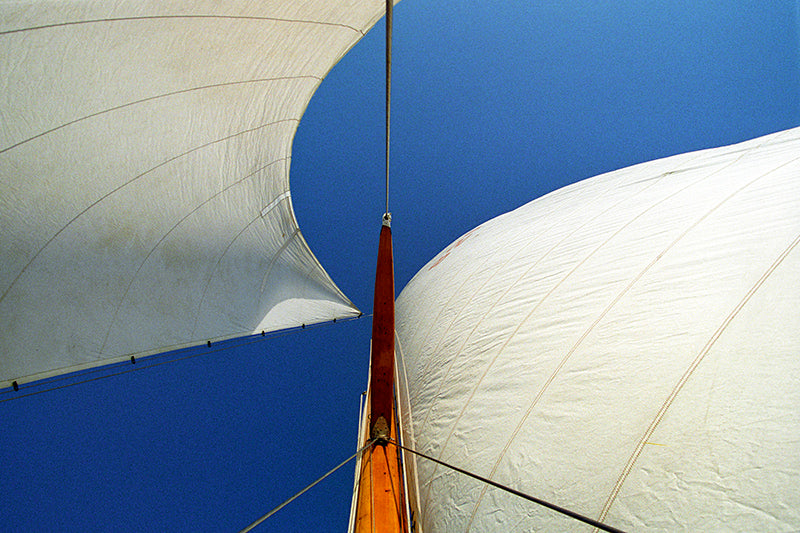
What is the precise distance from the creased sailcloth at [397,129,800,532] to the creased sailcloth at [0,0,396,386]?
82.5 inches

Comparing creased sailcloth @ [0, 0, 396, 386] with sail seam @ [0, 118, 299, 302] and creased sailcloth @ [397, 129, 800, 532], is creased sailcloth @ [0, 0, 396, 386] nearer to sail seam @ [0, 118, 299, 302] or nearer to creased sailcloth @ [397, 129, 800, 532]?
sail seam @ [0, 118, 299, 302]

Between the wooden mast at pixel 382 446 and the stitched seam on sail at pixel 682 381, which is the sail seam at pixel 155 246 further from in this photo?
the stitched seam on sail at pixel 682 381

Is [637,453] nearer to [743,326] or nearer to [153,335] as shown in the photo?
[743,326]

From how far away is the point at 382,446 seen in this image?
7.08 feet

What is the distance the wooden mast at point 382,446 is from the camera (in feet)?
5.41

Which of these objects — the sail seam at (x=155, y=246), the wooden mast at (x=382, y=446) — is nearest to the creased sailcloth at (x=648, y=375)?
the wooden mast at (x=382, y=446)

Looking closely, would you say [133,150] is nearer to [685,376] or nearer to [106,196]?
[106,196]

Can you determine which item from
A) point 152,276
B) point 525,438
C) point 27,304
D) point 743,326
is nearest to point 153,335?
point 152,276

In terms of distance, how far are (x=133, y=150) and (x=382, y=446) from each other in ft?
8.14

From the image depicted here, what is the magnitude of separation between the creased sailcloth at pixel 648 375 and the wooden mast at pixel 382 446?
20cm

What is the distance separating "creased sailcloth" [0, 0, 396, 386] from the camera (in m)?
1.29

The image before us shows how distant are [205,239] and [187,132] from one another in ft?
2.91

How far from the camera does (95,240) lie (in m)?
1.77

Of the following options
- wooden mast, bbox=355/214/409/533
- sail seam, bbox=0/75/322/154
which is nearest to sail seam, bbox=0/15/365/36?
sail seam, bbox=0/75/322/154
